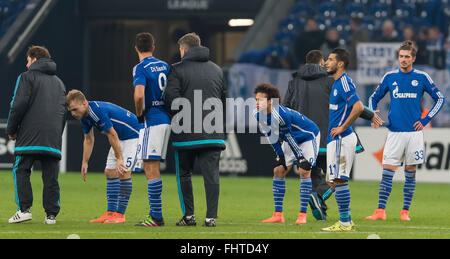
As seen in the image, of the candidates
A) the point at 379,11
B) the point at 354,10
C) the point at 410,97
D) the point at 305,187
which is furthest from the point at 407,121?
the point at 354,10

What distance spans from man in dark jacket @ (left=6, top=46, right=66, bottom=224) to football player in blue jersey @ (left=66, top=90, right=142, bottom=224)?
1.10 ft

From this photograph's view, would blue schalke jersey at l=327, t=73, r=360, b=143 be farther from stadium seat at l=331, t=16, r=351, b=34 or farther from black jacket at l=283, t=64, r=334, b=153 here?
stadium seat at l=331, t=16, r=351, b=34

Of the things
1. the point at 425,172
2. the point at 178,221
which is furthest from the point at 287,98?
the point at 425,172

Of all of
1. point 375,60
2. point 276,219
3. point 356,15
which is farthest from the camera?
point 356,15

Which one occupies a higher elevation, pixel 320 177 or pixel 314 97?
pixel 314 97

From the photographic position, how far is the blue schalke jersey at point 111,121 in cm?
1091

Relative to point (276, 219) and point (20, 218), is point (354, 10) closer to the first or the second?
point (276, 219)

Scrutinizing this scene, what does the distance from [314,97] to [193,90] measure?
2.60m

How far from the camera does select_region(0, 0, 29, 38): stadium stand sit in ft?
88.1

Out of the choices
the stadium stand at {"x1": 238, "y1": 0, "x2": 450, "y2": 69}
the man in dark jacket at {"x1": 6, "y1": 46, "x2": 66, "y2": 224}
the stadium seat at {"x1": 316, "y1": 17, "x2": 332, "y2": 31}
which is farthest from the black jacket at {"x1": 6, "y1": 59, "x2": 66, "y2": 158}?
the stadium seat at {"x1": 316, "y1": 17, "x2": 332, "y2": 31}

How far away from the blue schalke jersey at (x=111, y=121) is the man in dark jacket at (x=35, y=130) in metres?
0.43

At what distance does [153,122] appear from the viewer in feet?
34.4

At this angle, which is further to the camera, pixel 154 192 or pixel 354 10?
pixel 354 10

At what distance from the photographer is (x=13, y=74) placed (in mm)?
25141
